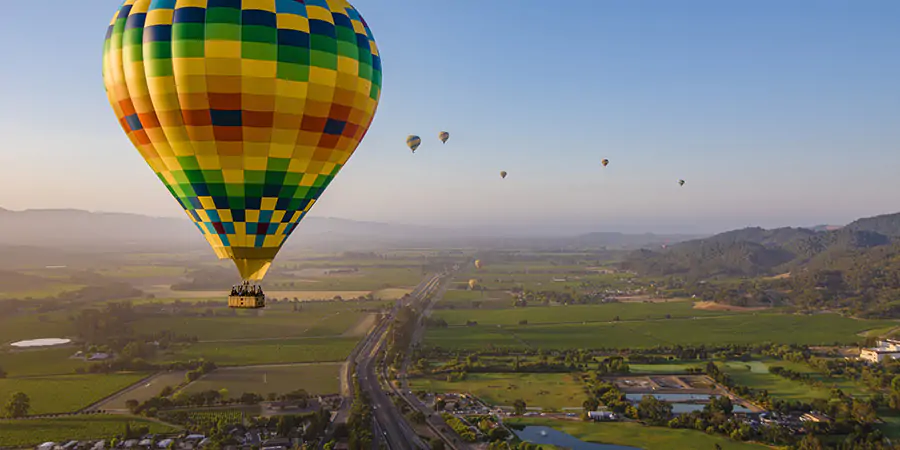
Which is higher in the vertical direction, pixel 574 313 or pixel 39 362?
pixel 39 362

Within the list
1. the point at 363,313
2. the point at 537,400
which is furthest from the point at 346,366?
the point at 363,313

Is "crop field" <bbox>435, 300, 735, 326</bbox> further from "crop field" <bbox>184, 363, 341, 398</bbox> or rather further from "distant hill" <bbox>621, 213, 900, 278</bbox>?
"distant hill" <bbox>621, 213, 900, 278</bbox>

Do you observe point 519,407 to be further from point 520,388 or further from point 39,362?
point 39,362

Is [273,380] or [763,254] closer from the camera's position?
[273,380]

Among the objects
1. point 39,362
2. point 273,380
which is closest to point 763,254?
point 273,380

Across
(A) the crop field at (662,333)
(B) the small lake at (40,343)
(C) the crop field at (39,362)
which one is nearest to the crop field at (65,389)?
(C) the crop field at (39,362)

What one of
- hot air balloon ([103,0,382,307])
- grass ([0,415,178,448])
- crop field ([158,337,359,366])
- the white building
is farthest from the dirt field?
hot air balloon ([103,0,382,307])

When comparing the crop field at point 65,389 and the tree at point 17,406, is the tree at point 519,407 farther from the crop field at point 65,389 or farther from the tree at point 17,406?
the tree at point 17,406
